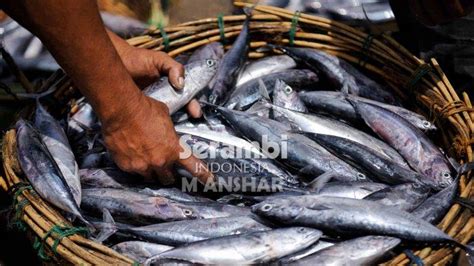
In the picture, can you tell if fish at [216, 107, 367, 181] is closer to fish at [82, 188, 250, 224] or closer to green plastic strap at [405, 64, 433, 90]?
fish at [82, 188, 250, 224]

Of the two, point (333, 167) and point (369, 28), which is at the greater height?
point (369, 28)

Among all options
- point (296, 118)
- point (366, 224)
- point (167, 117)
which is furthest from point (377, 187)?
point (167, 117)

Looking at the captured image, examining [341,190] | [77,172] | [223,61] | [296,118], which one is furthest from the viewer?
[223,61]

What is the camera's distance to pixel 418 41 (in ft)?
10.7

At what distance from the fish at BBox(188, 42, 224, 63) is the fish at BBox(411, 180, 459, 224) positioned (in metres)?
1.24

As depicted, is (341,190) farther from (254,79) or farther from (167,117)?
(254,79)

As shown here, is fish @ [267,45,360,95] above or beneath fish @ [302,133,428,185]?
above

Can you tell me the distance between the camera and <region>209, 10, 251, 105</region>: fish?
2947mm

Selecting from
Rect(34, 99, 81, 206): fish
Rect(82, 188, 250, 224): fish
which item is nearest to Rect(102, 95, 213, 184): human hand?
Rect(82, 188, 250, 224): fish

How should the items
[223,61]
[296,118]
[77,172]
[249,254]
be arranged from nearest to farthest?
[249,254], [77,172], [296,118], [223,61]

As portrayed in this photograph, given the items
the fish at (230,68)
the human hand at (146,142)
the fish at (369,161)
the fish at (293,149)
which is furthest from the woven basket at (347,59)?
the fish at (293,149)

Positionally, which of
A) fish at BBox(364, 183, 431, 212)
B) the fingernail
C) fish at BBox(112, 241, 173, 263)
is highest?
the fingernail

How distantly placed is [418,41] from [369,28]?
0.99 ft

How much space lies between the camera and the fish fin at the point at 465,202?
6.96 ft
